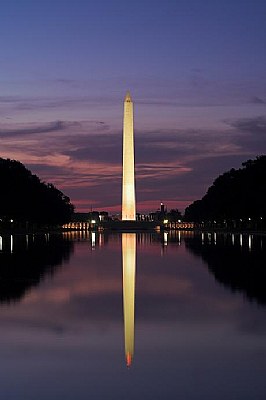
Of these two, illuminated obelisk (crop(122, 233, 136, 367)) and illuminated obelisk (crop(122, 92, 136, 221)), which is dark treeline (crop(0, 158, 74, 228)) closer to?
illuminated obelisk (crop(122, 92, 136, 221))

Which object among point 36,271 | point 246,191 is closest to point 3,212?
point 246,191

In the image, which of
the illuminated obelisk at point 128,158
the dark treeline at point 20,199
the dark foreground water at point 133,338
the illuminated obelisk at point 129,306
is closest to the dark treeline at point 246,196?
the illuminated obelisk at point 128,158

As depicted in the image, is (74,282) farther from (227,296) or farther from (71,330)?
(71,330)

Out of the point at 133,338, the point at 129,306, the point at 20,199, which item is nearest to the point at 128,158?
the point at 20,199

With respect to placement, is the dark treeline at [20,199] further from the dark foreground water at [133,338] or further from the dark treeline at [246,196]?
the dark foreground water at [133,338]

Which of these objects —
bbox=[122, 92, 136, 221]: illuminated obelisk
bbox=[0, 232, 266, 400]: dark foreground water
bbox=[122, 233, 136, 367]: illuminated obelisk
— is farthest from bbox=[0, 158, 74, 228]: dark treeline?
bbox=[0, 232, 266, 400]: dark foreground water

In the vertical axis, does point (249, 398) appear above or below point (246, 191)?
below

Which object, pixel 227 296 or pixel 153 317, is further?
pixel 227 296

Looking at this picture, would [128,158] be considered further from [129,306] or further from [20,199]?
[129,306]
